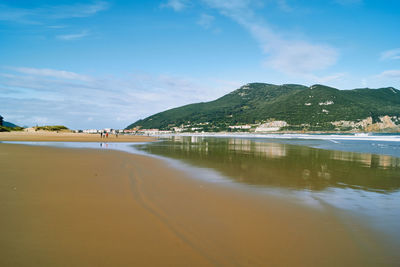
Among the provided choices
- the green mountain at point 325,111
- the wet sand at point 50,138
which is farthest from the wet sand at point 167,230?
the green mountain at point 325,111

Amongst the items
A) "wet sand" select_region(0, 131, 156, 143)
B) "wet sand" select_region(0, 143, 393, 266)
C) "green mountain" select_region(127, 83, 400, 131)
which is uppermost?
"green mountain" select_region(127, 83, 400, 131)

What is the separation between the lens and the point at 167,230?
16.5ft

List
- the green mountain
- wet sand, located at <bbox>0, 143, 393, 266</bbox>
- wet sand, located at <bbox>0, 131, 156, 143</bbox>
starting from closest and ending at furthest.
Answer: wet sand, located at <bbox>0, 143, 393, 266</bbox>
wet sand, located at <bbox>0, 131, 156, 143</bbox>
the green mountain

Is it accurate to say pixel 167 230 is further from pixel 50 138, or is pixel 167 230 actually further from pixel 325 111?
pixel 325 111

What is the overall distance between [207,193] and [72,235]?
458 cm

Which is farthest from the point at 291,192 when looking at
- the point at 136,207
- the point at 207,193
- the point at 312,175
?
the point at 136,207

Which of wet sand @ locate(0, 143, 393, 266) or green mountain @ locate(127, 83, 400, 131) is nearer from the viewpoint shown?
wet sand @ locate(0, 143, 393, 266)

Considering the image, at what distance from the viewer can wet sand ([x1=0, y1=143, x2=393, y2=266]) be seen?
396cm

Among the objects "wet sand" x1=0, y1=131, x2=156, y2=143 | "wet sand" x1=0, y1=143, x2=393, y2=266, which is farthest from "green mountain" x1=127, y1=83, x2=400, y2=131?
"wet sand" x1=0, y1=143, x2=393, y2=266

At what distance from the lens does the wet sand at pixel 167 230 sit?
13.0 ft

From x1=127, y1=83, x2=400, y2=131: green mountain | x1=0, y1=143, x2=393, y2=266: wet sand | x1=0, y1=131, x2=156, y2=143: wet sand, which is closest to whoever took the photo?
x1=0, y1=143, x2=393, y2=266: wet sand

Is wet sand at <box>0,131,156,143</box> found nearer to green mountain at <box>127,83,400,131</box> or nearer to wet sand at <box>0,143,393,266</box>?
wet sand at <box>0,143,393,266</box>

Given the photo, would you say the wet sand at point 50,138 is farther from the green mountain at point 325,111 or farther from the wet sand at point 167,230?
the green mountain at point 325,111

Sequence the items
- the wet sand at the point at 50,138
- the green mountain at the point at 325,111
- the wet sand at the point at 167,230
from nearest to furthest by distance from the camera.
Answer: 1. the wet sand at the point at 167,230
2. the wet sand at the point at 50,138
3. the green mountain at the point at 325,111
